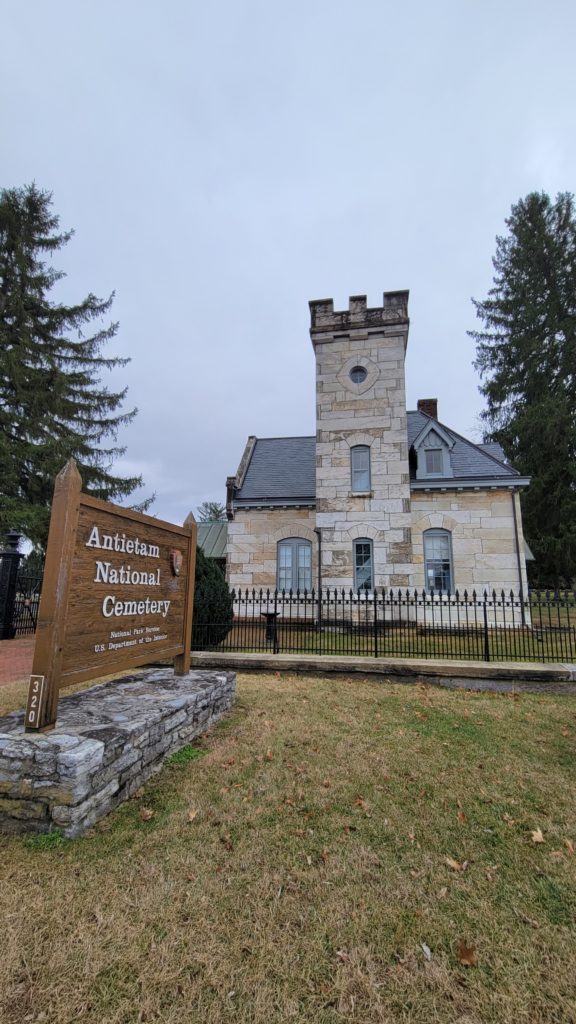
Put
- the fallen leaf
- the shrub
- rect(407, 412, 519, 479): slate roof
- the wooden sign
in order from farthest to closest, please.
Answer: rect(407, 412, 519, 479): slate roof, the shrub, the wooden sign, the fallen leaf

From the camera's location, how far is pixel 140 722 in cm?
366

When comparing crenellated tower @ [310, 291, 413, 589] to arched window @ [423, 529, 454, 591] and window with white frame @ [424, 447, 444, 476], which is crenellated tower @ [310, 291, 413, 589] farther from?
window with white frame @ [424, 447, 444, 476]

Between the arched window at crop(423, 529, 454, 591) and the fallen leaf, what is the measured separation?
40.8 feet

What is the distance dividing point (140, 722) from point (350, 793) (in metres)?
1.87

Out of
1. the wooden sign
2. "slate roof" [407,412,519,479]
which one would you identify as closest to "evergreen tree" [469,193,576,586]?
"slate roof" [407,412,519,479]

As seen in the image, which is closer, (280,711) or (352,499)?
(280,711)

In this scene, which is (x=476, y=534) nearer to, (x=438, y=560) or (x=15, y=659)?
(x=438, y=560)

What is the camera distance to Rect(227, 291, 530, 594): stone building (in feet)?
44.9

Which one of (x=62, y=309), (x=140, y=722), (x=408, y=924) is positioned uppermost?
(x=62, y=309)

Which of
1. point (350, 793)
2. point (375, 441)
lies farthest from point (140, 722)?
point (375, 441)

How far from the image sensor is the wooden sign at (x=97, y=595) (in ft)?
10.6

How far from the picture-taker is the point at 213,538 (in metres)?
24.2

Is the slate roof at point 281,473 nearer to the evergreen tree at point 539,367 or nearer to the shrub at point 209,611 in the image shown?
the shrub at point 209,611

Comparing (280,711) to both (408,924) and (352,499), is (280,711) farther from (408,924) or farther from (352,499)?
(352,499)
